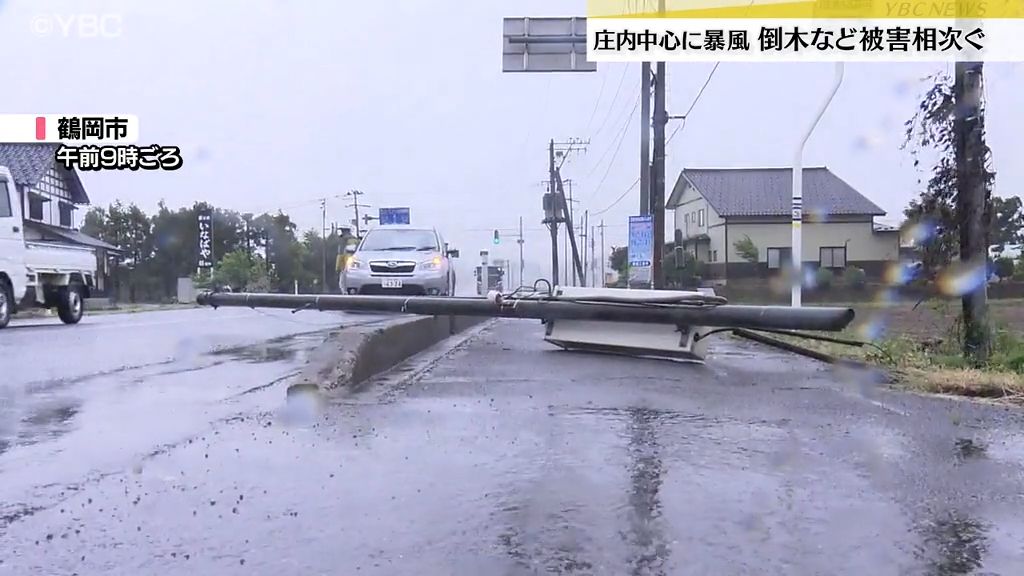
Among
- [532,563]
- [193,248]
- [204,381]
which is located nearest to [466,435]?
[532,563]

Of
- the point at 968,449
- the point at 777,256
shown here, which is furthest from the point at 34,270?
the point at 777,256

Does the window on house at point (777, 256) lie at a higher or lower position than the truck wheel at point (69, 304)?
higher

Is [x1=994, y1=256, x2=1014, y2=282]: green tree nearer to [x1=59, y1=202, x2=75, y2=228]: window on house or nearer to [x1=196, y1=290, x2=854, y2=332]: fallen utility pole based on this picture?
[x1=196, y1=290, x2=854, y2=332]: fallen utility pole

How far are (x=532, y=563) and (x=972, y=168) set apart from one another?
9350 mm

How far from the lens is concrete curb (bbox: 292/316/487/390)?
6.75m

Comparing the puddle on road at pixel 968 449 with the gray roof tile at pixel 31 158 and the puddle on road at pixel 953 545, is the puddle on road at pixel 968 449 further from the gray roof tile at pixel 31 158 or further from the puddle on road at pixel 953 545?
the gray roof tile at pixel 31 158

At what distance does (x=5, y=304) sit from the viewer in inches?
576

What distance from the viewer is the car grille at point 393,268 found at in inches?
567

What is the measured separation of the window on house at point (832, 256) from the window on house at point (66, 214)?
33.4 metres

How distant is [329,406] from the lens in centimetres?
608

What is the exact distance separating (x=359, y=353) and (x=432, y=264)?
7333mm

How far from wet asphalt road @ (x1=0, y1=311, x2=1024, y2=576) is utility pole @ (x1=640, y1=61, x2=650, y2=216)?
16487 mm

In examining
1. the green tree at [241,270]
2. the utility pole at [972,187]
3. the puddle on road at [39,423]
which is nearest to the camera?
the puddle on road at [39,423]

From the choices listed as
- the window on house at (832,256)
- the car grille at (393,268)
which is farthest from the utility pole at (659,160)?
the window on house at (832,256)
